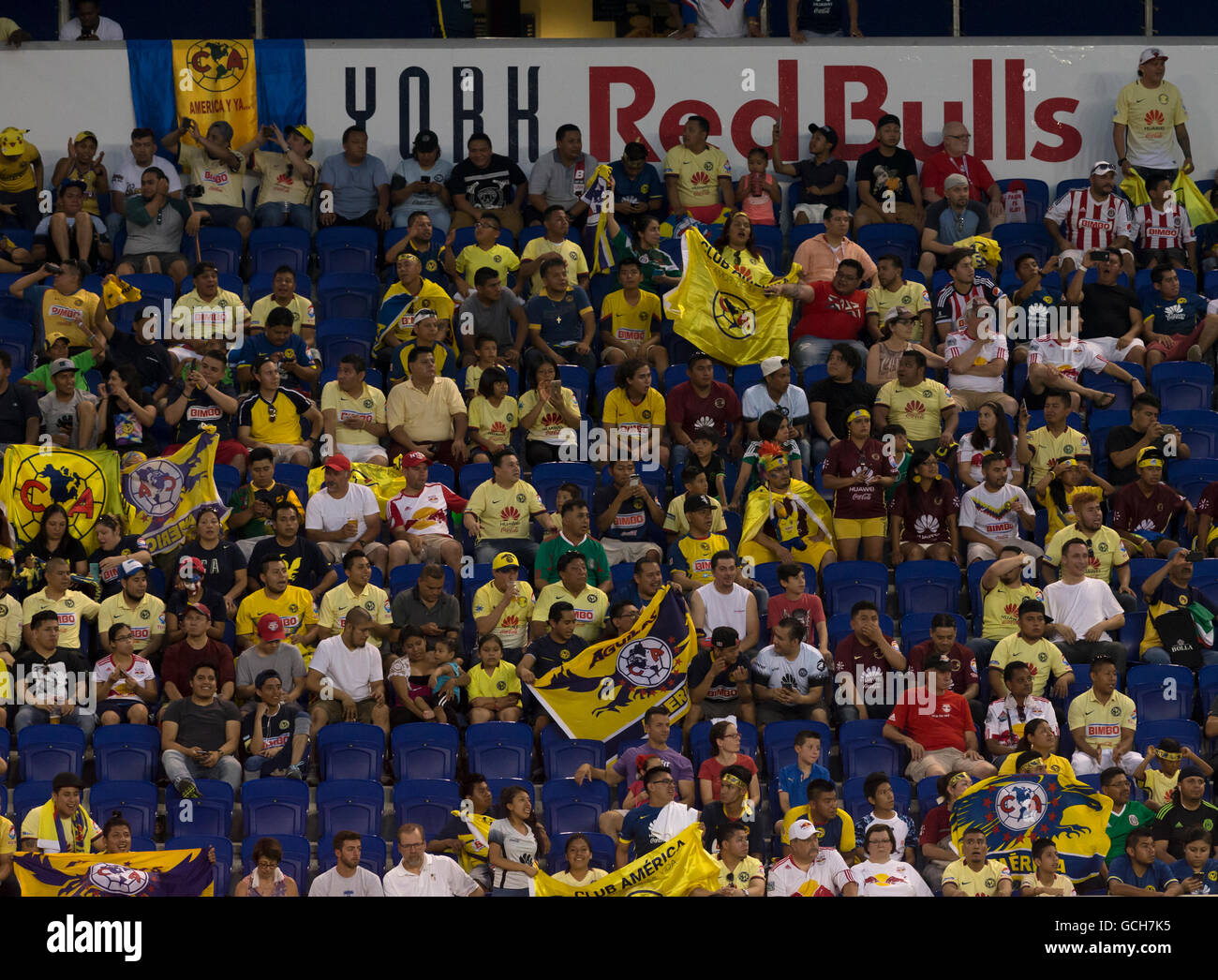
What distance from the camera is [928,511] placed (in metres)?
15.3

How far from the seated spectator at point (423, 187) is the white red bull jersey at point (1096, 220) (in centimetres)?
543

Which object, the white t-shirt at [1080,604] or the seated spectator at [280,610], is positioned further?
the white t-shirt at [1080,604]

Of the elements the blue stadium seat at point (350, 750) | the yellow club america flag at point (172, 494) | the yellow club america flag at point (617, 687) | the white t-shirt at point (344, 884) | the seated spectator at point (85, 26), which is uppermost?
the seated spectator at point (85, 26)

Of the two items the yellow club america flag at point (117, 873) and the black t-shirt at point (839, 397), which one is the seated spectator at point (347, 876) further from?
the black t-shirt at point (839, 397)

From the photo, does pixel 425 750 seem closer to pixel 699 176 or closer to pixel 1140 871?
pixel 1140 871

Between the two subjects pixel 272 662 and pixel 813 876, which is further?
pixel 272 662

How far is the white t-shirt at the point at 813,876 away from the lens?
12422 millimetres

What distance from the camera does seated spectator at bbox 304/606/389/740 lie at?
539 inches

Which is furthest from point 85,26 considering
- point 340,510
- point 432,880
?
point 432,880

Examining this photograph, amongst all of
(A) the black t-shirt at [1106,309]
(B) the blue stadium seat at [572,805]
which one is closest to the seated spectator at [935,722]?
(B) the blue stadium seat at [572,805]

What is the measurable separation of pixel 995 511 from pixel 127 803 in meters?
6.64
